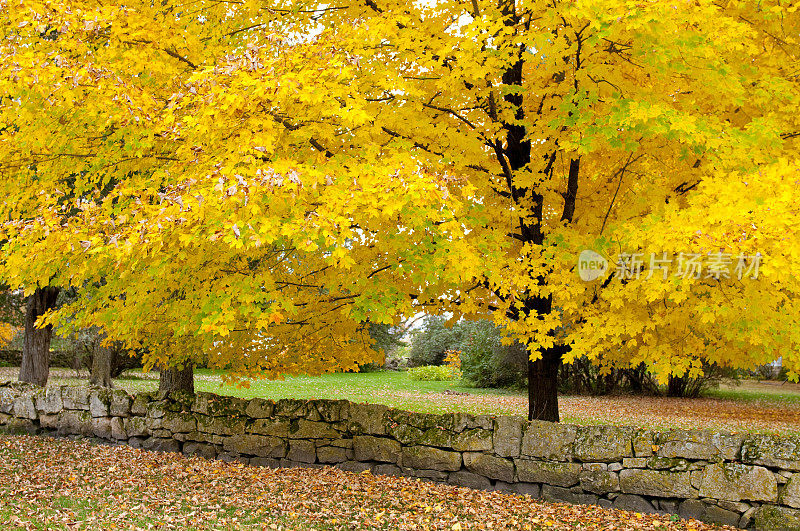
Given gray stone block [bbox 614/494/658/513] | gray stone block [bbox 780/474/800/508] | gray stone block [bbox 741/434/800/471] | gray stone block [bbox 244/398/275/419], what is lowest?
gray stone block [bbox 614/494/658/513]

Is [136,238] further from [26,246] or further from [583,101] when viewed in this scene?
[583,101]

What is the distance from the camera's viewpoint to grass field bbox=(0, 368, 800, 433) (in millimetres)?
13671

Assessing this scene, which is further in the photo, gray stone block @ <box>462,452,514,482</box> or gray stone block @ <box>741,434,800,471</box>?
gray stone block @ <box>462,452,514,482</box>

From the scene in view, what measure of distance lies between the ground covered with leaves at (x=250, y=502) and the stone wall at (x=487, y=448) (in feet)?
0.68

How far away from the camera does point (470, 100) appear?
23.9ft

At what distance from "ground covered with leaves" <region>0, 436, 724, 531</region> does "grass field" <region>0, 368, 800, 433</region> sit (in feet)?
22.3

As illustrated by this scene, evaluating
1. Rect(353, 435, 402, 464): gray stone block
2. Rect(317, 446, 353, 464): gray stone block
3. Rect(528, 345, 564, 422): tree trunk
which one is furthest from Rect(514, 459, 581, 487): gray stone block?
Rect(317, 446, 353, 464): gray stone block

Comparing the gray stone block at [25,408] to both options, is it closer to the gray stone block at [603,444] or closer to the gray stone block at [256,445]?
the gray stone block at [256,445]

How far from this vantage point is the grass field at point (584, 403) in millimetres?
13671

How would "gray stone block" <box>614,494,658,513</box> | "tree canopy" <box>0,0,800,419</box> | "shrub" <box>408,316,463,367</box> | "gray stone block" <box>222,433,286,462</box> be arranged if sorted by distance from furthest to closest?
"shrub" <box>408,316,463,367</box>
"gray stone block" <box>222,433,286,462</box>
"gray stone block" <box>614,494,658,513</box>
"tree canopy" <box>0,0,800,419</box>

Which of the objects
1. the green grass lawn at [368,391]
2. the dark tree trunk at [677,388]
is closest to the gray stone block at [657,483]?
the green grass lawn at [368,391]

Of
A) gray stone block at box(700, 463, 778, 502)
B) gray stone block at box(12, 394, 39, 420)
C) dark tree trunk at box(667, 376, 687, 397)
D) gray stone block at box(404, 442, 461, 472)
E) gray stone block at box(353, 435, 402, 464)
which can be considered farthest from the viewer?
dark tree trunk at box(667, 376, 687, 397)

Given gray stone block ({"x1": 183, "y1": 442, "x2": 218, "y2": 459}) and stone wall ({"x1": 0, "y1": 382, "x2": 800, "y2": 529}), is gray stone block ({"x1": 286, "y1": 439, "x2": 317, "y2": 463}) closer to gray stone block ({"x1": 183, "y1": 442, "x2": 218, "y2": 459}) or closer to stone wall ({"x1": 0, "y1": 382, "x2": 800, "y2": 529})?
stone wall ({"x1": 0, "y1": 382, "x2": 800, "y2": 529})


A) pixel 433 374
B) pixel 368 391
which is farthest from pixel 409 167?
pixel 433 374
